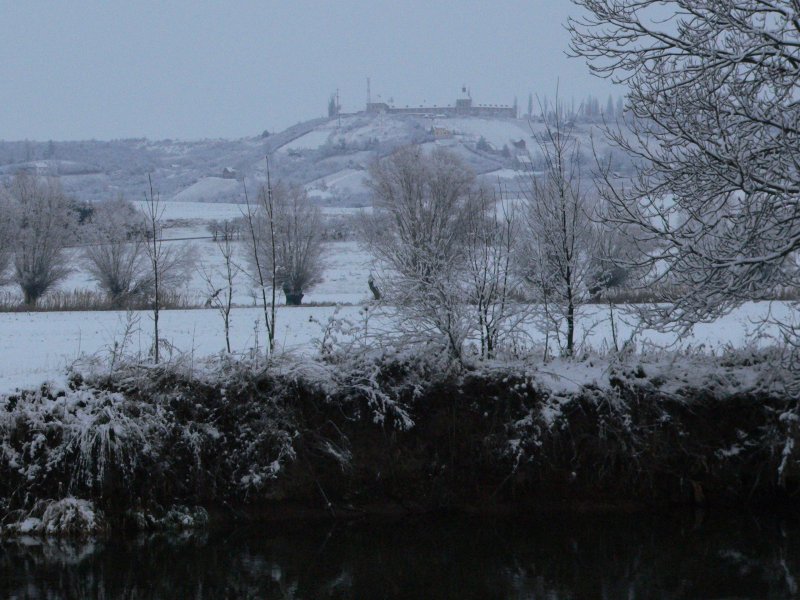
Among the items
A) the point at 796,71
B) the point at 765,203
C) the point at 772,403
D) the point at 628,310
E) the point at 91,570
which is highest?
the point at 796,71

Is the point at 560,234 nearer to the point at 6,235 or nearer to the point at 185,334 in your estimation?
the point at 185,334

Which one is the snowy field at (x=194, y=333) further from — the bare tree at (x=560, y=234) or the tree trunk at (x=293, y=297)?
the tree trunk at (x=293, y=297)

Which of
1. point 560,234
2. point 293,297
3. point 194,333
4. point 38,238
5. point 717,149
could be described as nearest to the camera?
point 717,149

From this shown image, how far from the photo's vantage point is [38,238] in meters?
44.3

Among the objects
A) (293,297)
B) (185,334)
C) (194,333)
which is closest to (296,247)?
(293,297)

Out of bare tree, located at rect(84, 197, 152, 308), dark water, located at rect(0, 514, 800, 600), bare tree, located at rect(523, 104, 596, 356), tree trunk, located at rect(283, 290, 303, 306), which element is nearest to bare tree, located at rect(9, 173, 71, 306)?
bare tree, located at rect(84, 197, 152, 308)

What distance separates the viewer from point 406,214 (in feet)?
113

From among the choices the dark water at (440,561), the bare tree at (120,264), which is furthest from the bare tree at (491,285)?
the bare tree at (120,264)

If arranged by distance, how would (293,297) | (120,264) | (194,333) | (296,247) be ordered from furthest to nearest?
(296,247), (293,297), (120,264), (194,333)

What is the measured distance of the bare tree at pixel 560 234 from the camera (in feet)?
43.1

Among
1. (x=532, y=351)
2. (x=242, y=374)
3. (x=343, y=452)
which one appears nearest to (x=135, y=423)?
(x=242, y=374)

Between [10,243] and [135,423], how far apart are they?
36832 mm

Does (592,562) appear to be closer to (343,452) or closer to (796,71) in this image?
(343,452)

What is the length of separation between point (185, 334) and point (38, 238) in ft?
85.5
